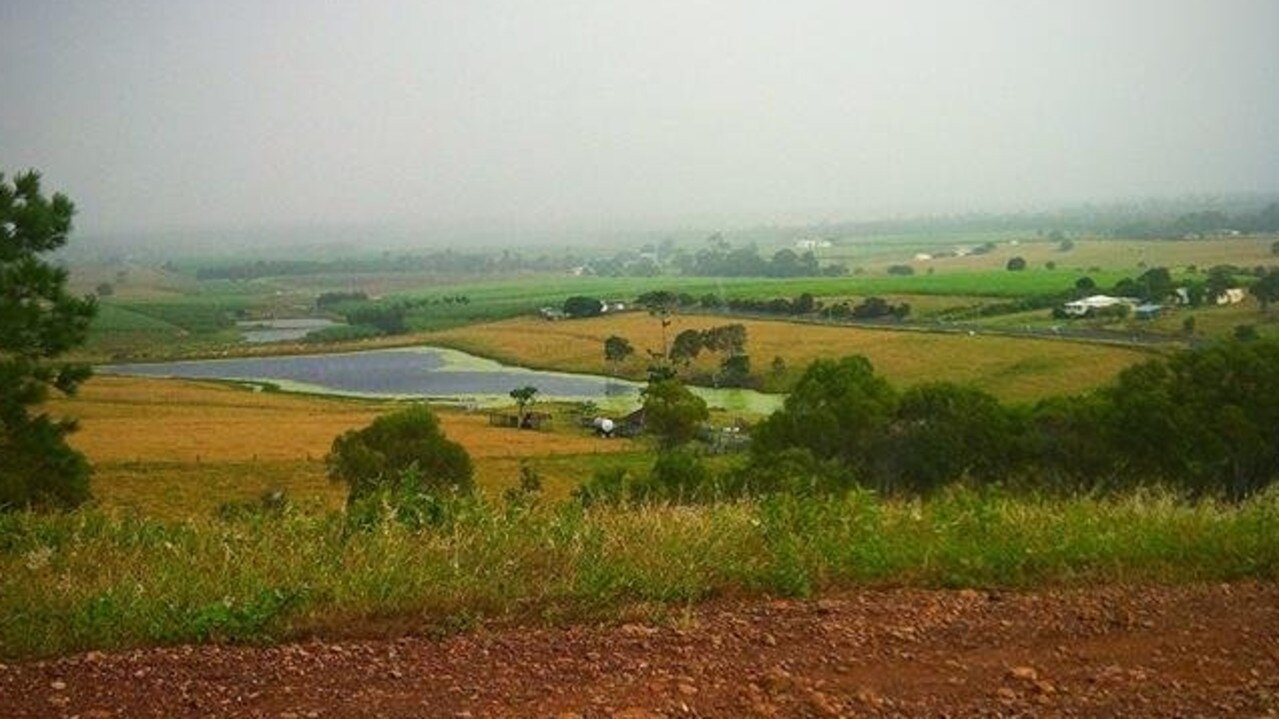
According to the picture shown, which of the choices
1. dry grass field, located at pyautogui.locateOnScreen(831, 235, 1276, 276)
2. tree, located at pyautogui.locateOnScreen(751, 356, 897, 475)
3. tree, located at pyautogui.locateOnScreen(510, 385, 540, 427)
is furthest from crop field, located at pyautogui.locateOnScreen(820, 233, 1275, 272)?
tree, located at pyautogui.locateOnScreen(510, 385, 540, 427)

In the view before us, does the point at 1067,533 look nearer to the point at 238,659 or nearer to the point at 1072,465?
the point at 238,659

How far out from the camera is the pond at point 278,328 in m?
→ 53.1

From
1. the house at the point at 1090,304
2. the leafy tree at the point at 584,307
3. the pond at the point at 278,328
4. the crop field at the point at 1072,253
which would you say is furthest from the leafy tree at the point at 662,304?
the crop field at the point at 1072,253

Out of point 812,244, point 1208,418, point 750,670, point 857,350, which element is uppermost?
point 812,244

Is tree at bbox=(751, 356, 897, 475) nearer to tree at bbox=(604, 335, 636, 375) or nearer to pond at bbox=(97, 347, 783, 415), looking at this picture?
pond at bbox=(97, 347, 783, 415)

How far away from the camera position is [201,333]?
54938 mm

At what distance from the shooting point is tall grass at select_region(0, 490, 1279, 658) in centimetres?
464

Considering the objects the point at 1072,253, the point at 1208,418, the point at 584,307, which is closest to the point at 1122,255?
the point at 1072,253

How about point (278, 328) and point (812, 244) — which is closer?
point (278, 328)

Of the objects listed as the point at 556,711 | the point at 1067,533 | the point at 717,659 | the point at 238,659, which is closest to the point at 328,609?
the point at 238,659

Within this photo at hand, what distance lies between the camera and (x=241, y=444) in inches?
1235

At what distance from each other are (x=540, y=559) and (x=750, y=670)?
1559 mm

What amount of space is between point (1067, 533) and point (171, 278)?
87974mm

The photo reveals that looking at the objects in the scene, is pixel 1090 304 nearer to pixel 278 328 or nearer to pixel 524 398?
pixel 524 398
